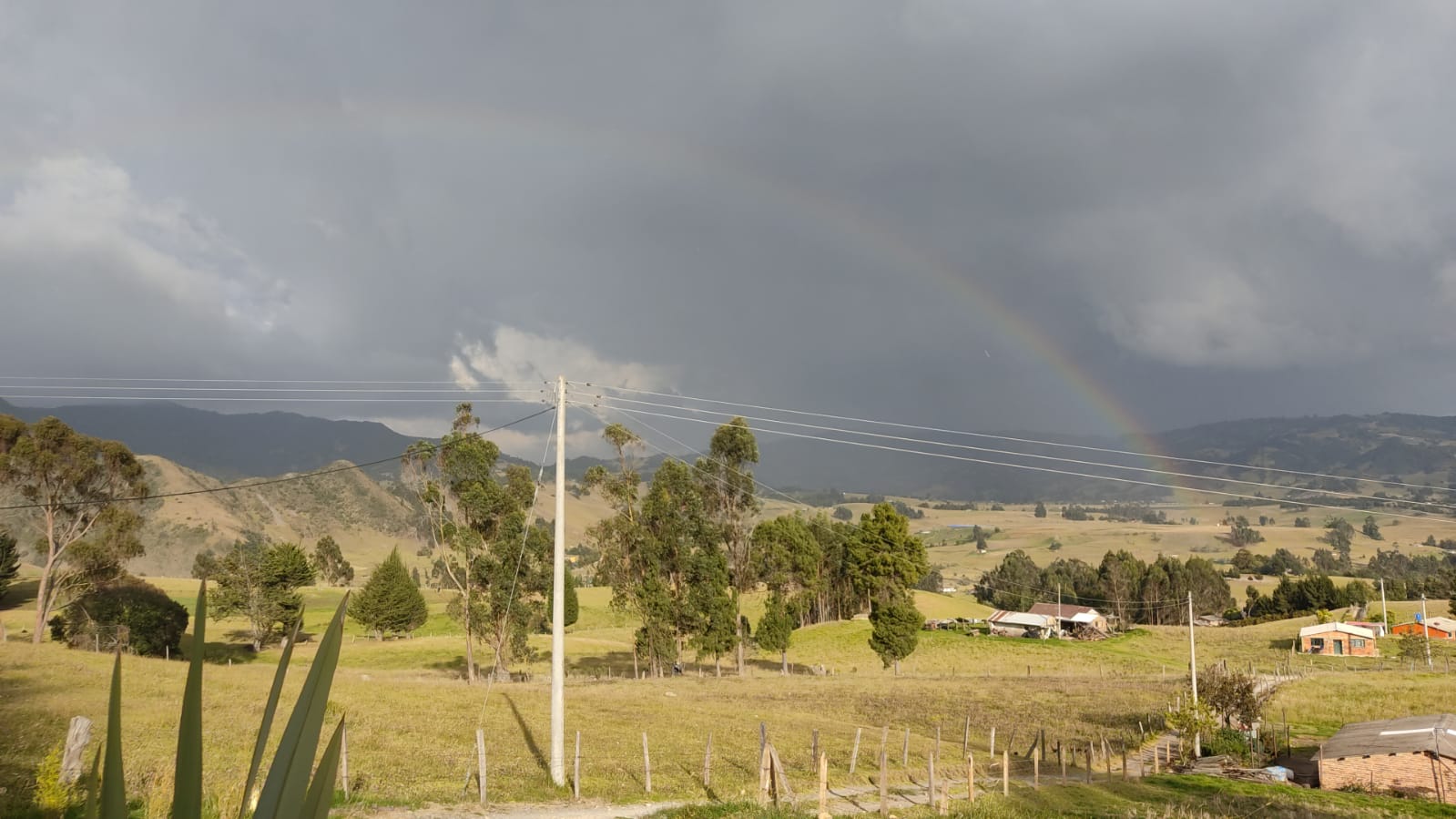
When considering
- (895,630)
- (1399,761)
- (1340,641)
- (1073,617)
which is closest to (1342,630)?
(1340,641)

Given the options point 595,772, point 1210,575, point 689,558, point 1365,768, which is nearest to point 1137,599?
point 1210,575

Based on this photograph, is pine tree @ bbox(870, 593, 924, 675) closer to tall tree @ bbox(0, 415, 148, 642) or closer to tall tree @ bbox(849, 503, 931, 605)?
tall tree @ bbox(849, 503, 931, 605)

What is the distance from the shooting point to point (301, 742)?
1.68 meters

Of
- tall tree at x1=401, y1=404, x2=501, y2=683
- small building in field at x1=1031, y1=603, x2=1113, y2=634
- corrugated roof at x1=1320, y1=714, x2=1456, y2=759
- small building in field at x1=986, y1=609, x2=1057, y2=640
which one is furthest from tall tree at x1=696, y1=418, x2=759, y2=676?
small building in field at x1=1031, y1=603, x2=1113, y2=634

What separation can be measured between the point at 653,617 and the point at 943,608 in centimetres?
7759

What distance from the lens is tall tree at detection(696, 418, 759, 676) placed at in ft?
215

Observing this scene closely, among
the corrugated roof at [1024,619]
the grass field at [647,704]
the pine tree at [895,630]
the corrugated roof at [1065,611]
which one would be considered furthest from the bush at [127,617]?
the corrugated roof at [1065,611]

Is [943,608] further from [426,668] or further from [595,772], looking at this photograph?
[595,772]

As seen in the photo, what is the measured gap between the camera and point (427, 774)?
2317cm

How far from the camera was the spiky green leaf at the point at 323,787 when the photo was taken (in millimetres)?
1804

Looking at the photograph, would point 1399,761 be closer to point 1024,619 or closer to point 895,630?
point 895,630

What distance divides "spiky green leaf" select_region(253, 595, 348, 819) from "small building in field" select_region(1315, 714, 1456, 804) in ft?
129

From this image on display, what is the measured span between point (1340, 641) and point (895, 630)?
52.5m

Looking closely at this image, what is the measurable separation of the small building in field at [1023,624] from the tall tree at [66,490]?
9692 centimetres
